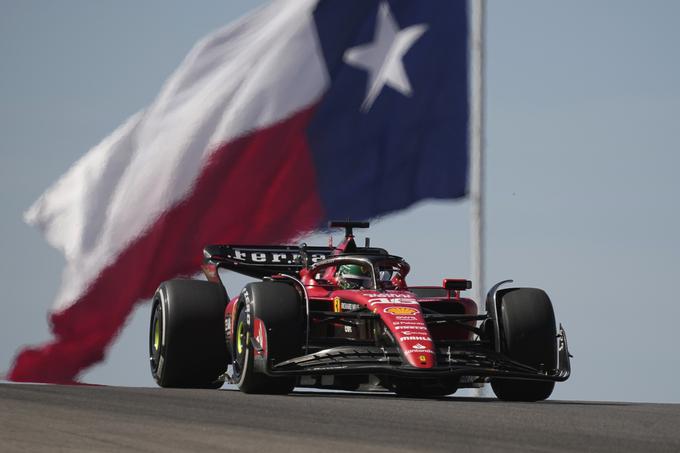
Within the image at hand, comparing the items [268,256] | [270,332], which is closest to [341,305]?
[270,332]

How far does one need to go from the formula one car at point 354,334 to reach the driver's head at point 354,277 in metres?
0.01

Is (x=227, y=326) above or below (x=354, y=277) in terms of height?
below

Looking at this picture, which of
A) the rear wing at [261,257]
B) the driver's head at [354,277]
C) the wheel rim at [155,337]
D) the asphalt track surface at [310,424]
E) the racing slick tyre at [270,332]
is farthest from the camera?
the rear wing at [261,257]

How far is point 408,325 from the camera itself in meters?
14.9

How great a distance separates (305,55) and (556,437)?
13548mm

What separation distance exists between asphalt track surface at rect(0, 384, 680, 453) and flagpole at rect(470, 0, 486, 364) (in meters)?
6.95

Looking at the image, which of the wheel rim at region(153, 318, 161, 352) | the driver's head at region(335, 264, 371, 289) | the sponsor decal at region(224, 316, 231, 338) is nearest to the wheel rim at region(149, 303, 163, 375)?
the wheel rim at region(153, 318, 161, 352)

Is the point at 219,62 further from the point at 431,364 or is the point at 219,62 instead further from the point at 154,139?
the point at 431,364

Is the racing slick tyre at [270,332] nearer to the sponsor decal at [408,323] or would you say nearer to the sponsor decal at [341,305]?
the sponsor decal at [341,305]

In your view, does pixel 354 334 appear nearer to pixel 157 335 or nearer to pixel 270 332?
pixel 270 332

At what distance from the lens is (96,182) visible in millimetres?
22172

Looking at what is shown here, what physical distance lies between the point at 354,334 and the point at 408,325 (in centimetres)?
143

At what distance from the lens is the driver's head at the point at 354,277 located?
664 inches

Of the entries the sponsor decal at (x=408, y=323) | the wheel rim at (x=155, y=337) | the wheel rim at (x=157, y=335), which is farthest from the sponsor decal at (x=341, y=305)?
the wheel rim at (x=157, y=335)
